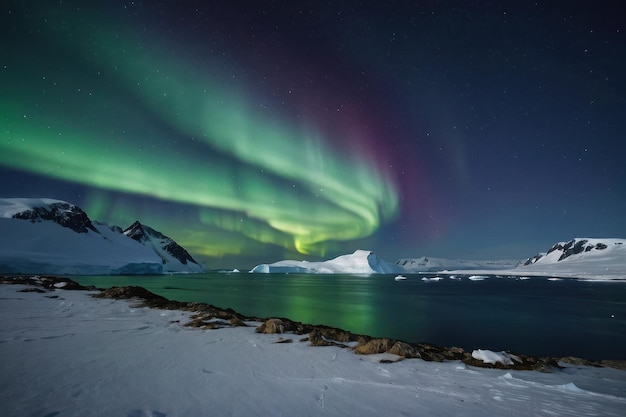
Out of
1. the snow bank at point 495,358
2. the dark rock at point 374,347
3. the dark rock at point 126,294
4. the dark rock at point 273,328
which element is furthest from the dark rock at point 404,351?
the dark rock at point 126,294

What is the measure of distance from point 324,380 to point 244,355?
146 inches

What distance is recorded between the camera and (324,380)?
29.3 feet

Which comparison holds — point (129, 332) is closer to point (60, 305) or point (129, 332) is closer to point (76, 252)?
point (60, 305)

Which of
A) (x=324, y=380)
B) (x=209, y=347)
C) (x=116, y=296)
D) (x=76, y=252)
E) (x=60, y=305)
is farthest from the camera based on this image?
(x=76, y=252)

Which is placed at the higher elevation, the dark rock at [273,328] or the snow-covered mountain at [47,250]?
the snow-covered mountain at [47,250]

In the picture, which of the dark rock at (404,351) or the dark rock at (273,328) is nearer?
the dark rock at (404,351)

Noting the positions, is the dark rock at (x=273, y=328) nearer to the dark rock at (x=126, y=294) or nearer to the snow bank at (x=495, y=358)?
the snow bank at (x=495, y=358)

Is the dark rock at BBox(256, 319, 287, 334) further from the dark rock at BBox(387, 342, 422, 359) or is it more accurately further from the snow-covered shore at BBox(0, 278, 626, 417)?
the dark rock at BBox(387, 342, 422, 359)

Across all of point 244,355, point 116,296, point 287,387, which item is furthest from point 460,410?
point 116,296

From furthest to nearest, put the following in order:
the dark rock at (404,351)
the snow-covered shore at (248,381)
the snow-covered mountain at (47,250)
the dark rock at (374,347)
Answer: the snow-covered mountain at (47,250), the dark rock at (374,347), the dark rock at (404,351), the snow-covered shore at (248,381)

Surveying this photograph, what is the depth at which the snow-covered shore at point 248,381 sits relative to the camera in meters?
6.79

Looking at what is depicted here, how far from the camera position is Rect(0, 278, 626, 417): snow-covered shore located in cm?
679

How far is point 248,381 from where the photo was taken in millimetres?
8516

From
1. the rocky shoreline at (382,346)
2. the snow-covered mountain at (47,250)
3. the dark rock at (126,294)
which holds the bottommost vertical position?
the rocky shoreline at (382,346)
